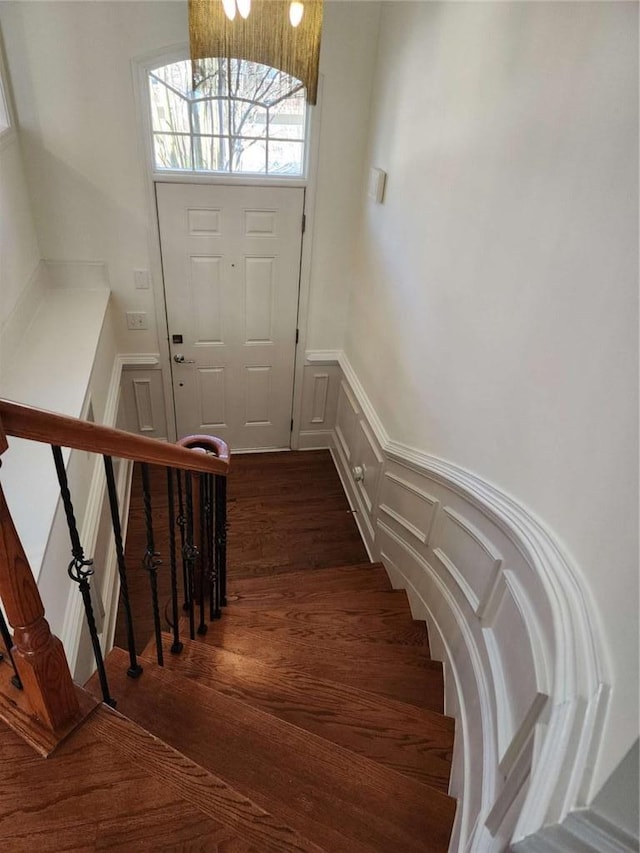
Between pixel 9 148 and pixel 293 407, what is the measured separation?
2.51m

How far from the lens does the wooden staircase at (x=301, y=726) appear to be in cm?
117

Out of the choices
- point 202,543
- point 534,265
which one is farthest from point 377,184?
point 202,543

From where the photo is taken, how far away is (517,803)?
3.76 feet

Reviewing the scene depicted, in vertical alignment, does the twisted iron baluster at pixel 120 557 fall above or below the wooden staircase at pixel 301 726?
above

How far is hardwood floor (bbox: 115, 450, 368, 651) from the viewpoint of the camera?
3.22m

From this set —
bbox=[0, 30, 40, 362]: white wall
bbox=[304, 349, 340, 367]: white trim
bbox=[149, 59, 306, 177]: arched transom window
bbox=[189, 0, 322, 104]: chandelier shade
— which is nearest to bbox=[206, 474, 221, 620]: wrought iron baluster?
bbox=[0, 30, 40, 362]: white wall

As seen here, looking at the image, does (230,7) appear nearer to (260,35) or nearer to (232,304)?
(260,35)

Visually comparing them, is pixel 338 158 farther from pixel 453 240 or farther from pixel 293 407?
pixel 293 407

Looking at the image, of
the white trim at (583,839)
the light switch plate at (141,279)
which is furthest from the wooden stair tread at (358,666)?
the light switch plate at (141,279)

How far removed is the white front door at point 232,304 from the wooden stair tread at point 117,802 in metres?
2.97

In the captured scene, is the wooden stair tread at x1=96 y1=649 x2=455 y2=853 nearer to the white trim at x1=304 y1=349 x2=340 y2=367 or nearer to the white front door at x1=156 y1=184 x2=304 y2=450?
the white front door at x1=156 y1=184 x2=304 y2=450

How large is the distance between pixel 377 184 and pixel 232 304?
1.32 meters

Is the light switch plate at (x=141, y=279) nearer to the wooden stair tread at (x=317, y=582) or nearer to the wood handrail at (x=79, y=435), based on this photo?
the wooden stair tread at (x=317, y=582)

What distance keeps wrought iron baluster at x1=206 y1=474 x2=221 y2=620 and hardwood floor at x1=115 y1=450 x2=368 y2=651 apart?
2.41 feet
